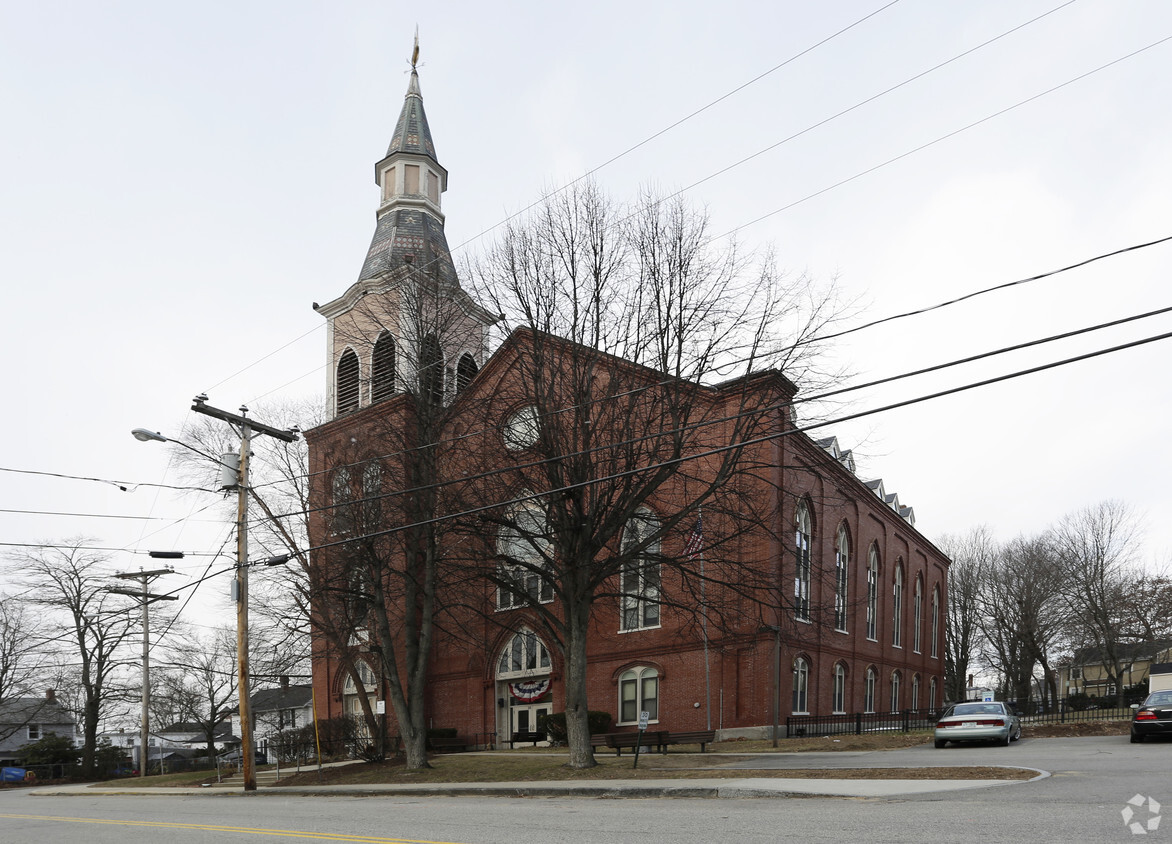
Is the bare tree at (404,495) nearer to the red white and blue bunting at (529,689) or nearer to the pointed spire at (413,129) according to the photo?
the red white and blue bunting at (529,689)

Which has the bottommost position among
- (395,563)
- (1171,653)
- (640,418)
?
(1171,653)

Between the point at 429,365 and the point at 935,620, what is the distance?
39142mm

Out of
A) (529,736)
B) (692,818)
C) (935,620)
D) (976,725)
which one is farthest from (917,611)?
(692,818)

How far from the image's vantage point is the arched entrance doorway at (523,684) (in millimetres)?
36375

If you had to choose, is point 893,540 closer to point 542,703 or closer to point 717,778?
point 542,703

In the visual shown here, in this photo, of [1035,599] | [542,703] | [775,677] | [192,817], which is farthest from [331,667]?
[1035,599]

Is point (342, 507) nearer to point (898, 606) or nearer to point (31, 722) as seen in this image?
point (898, 606)

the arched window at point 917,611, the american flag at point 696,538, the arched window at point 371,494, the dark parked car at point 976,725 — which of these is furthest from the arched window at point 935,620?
the arched window at point 371,494

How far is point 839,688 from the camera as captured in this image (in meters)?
38.5

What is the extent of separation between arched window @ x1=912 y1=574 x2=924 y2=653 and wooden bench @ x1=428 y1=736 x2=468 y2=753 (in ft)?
82.8

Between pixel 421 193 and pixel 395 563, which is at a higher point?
pixel 421 193

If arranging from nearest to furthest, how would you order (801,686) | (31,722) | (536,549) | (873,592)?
(536,549), (801,686), (873,592), (31,722)

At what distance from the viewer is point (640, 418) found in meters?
23.3

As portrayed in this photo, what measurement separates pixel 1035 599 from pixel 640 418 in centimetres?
5075
